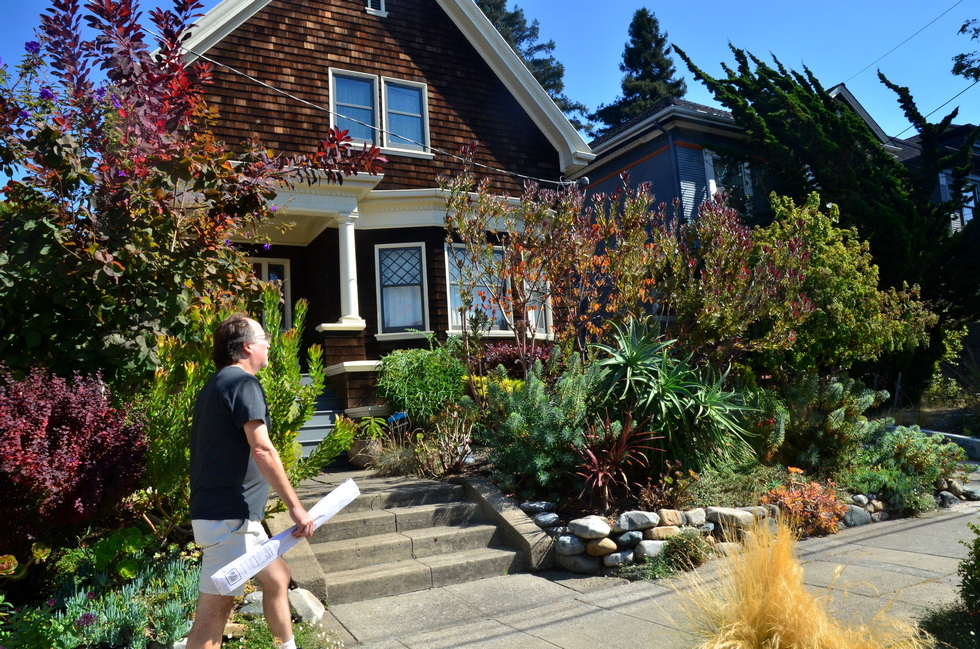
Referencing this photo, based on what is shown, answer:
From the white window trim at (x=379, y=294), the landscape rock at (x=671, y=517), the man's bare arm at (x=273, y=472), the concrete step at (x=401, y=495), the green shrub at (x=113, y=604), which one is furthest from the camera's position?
the white window trim at (x=379, y=294)

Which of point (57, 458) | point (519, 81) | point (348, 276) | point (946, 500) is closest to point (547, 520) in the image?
point (57, 458)

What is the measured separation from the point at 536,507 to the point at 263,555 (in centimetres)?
356

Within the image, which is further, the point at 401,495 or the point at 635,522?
the point at 401,495

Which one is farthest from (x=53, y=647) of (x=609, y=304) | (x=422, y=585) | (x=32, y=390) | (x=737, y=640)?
(x=609, y=304)

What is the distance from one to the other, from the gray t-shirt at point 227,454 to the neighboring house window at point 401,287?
880cm

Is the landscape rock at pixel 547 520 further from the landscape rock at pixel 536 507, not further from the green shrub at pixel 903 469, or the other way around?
the green shrub at pixel 903 469

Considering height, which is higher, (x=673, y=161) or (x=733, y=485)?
(x=673, y=161)

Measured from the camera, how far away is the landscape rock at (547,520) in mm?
6129

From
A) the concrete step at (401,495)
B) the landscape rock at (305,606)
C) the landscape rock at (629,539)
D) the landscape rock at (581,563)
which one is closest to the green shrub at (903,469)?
the landscape rock at (629,539)

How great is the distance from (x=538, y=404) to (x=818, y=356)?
599 cm

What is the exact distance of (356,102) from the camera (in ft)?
42.1

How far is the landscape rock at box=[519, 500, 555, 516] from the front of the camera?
6.36 metres

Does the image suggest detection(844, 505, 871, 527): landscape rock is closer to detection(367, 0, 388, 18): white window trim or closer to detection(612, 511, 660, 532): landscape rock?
detection(612, 511, 660, 532): landscape rock

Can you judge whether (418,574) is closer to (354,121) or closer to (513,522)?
(513,522)
